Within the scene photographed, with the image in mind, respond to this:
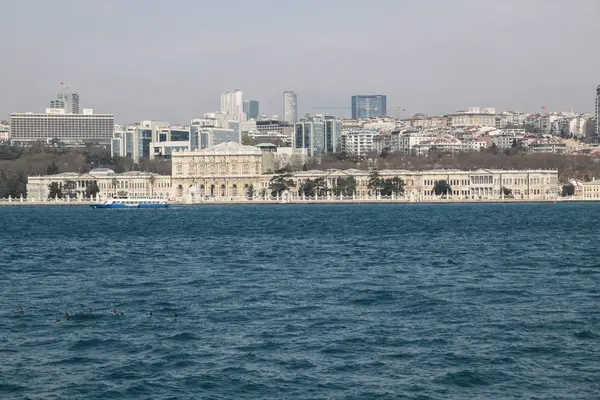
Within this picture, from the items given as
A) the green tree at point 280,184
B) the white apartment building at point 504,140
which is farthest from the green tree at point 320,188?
the white apartment building at point 504,140

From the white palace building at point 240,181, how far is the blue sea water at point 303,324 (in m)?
67.2

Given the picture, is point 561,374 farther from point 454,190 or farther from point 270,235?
point 454,190

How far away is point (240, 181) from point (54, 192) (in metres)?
15.0

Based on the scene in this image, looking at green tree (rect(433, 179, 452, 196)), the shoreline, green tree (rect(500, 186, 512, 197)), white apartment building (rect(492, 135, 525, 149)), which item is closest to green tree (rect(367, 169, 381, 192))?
the shoreline

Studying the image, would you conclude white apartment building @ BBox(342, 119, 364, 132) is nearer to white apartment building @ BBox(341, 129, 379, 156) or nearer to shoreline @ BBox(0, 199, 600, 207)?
white apartment building @ BBox(341, 129, 379, 156)

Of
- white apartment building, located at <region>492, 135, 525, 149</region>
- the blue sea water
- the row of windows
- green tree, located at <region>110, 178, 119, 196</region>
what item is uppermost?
white apartment building, located at <region>492, 135, 525, 149</region>

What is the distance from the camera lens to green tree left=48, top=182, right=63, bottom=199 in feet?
327

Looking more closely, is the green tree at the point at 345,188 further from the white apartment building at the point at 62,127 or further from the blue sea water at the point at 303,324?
the white apartment building at the point at 62,127

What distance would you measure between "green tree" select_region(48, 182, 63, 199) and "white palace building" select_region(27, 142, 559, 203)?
2.08 feet

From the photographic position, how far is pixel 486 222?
175ft

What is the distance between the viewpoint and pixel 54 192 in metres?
99.6

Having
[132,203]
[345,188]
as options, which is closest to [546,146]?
[345,188]

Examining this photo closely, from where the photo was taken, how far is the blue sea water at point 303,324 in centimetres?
1490

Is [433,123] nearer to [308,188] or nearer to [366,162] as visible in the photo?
[366,162]
